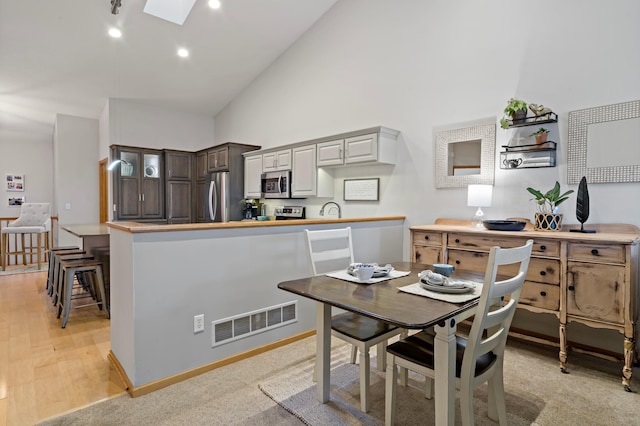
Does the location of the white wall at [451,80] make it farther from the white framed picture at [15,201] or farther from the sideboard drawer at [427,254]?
the white framed picture at [15,201]

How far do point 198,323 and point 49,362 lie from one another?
4.30 ft

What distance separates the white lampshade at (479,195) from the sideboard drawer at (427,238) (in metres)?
0.45

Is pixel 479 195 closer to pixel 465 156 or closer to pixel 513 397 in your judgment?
pixel 465 156

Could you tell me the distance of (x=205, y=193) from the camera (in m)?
6.08

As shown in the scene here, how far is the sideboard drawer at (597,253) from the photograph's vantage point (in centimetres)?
224

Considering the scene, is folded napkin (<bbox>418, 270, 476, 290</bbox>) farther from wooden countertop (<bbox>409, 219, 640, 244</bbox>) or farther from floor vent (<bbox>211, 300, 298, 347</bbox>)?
floor vent (<bbox>211, 300, 298, 347</bbox>)

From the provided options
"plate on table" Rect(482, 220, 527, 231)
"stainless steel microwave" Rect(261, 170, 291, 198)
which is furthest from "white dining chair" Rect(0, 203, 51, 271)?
"plate on table" Rect(482, 220, 527, 231)

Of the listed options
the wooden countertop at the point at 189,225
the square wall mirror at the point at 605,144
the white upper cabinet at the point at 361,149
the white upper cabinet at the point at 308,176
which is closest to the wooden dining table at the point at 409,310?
the wooden countertop at the point at 189,225

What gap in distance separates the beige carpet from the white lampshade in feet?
4.49

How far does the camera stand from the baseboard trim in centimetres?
213

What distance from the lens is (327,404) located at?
203cm

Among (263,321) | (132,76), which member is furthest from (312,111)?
(263,321)

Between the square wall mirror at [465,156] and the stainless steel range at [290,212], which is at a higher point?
the square wall mirror at [465,156]

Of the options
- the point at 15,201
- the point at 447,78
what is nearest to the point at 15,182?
the point at 15,201
